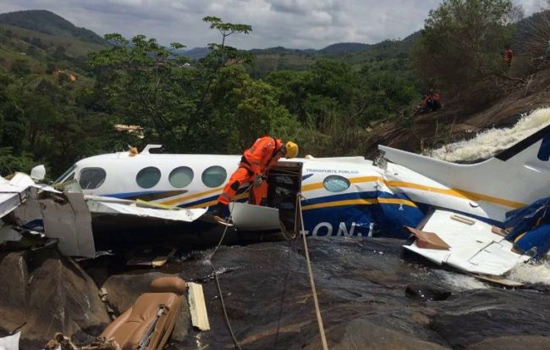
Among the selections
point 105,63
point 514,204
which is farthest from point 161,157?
point 105,63

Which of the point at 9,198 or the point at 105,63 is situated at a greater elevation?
the point at 105,63

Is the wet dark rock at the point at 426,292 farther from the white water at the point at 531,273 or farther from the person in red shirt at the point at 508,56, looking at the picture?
the person in red shirt at the point at 508,56

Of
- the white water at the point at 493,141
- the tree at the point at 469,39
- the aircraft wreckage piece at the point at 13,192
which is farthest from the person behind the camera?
the tree at the point at 469,39

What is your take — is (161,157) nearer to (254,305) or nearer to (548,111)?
(254,305)

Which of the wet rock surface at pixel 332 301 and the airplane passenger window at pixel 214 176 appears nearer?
the wet rock surface at pixel 332 301

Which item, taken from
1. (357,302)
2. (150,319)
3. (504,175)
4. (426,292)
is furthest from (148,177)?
(504,175)

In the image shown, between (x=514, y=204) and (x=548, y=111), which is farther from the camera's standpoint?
(x=548, y=111)

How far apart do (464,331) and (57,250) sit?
5.67 meters

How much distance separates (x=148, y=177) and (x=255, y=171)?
2335mm

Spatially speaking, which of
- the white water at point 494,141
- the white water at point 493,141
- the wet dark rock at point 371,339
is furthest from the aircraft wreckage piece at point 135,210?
the white water at point 494,141

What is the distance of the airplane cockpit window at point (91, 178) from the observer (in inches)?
437

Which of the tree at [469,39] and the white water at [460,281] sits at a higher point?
the tree at [469,39]

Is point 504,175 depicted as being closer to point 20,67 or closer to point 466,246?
point 466,246

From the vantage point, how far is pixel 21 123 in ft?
135
